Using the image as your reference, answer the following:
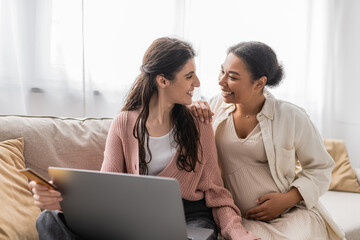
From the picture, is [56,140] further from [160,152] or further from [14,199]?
[160,152]

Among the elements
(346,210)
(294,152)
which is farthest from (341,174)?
(294,152)

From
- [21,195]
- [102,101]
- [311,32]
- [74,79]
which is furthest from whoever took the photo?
[311,32]

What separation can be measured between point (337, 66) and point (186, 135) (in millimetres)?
2484

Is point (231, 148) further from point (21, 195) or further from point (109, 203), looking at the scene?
point (21, 195)

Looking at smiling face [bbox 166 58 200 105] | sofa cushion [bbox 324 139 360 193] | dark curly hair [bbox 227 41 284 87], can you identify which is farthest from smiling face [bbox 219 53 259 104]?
sofa cushion [bbox 324 139 360 193]

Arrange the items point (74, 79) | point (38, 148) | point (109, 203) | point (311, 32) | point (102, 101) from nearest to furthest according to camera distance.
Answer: point (109, 203)
point (38, 148)
point (74, 79)
point (102, 101)
point (311, 32)

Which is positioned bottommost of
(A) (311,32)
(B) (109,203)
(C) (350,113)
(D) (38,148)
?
(C) (350,113)

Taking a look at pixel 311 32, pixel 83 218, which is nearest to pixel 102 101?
pixel 83 218

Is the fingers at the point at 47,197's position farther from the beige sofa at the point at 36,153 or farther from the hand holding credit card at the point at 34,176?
the beige sofa at the point at 36,153

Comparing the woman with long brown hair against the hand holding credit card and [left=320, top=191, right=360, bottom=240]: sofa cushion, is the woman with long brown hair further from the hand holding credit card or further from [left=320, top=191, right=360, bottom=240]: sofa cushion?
[left=320, top=191, right=360, bottom=240]: sofa cushion

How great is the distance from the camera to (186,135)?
145 cm

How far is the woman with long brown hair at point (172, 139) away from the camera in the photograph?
1402 mm

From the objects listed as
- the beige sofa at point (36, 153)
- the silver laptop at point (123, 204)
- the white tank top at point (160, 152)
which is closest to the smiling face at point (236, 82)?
the white tank top at point (160, 152)

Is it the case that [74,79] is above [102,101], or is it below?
above
